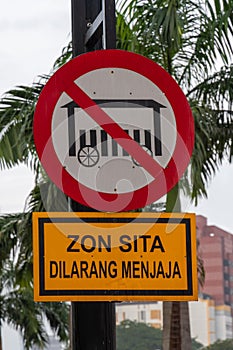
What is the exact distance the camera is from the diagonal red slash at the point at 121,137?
329 cm

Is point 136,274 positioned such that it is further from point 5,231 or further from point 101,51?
point 5,231

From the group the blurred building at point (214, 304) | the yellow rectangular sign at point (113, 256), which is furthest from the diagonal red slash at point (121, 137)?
the blurred building at point (214, 304)

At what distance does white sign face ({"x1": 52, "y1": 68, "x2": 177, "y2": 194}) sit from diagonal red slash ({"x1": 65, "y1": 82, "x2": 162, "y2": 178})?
0.4 inches

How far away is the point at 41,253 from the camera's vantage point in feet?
10.7

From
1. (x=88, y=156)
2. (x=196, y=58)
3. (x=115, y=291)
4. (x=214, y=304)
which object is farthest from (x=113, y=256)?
(x=214, y=304)

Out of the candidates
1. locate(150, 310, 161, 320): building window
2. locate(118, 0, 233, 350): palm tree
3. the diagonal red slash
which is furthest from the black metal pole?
locate(150, 310, 161, 320): building window

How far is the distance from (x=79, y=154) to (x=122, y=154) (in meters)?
0.14

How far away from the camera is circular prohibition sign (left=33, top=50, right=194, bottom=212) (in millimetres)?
3303

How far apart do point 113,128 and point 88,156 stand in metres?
0.12

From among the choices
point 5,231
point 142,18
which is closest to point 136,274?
point 142,18

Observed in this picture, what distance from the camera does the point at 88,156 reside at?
10.9 ft

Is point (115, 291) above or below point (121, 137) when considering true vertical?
below

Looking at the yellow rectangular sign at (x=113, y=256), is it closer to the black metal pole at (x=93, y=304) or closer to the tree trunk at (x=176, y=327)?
the black metal pole at (x=93, y=304)

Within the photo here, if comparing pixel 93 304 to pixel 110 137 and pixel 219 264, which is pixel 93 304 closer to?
pixel 110 137
